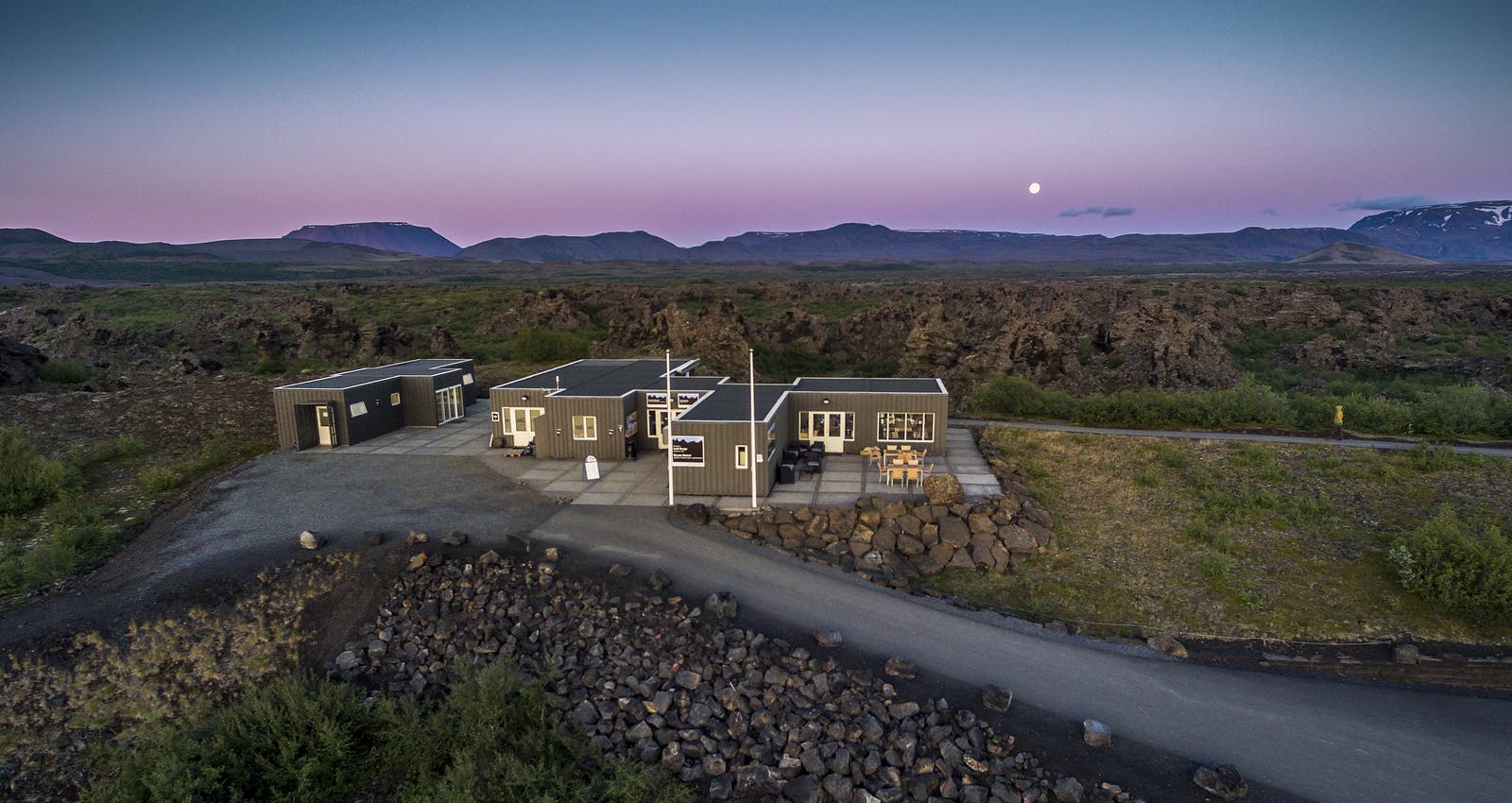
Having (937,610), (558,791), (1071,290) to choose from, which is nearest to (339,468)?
(558,791)

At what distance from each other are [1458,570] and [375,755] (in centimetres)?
2333

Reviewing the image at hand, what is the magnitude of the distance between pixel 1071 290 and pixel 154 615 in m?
87.0

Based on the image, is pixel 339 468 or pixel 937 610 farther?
pixel 339 468

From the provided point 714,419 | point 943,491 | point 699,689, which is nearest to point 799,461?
point 714,419

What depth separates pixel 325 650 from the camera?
1405cm

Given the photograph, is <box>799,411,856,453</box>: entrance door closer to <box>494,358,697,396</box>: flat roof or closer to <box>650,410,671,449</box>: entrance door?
<box>650,410,671,449</box>: entrance door

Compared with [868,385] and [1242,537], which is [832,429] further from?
[1242,537]

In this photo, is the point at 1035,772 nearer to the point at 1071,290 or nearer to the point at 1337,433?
the point at 1337,433

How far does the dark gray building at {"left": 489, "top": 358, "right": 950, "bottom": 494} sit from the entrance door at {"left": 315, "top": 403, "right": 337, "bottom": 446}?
619 centimetres

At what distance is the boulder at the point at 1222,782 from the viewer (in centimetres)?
1055

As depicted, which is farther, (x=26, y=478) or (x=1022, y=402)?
(x=1022, y=402)

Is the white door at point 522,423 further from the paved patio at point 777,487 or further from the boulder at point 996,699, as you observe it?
the boulder at point 996,699

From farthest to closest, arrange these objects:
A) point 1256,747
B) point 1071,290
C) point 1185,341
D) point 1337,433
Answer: point 1071,290
point 1185,341
point 1337,433
point 1256,747

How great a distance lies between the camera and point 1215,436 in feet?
86.1
